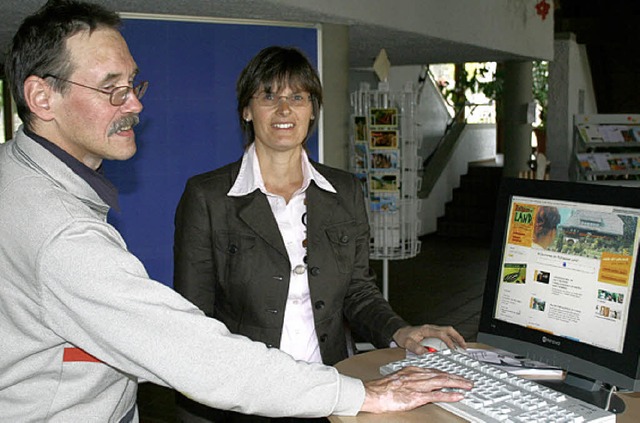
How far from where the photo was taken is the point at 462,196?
36.0 ft

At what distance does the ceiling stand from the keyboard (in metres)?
2.40

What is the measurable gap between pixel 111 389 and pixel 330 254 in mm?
994

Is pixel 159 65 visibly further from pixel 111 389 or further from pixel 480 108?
pixel 480 108

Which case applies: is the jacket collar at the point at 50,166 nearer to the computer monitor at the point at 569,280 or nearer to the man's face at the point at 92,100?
the man's face at the point at 92,100

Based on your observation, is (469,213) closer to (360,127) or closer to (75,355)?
(360,127)

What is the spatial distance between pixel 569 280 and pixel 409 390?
501 mm

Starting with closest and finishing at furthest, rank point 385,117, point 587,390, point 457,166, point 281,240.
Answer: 1. point 587,390
2. point 281,240
3. point 385,117
4. point 457,166

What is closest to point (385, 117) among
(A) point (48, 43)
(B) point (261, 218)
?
(B) point (261, 218)

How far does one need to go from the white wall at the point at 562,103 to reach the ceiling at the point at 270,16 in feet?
9.68

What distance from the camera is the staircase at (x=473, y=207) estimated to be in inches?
412

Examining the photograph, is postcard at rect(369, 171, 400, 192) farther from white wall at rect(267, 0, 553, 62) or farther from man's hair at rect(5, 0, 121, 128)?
man's hair at rect(5, 0, 121, 128)

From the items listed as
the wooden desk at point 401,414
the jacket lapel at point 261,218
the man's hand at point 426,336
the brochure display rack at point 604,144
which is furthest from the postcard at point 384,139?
the brochure display rack at point 604,144

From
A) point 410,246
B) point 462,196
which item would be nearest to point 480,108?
point 462,196

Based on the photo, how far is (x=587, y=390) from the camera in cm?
167
